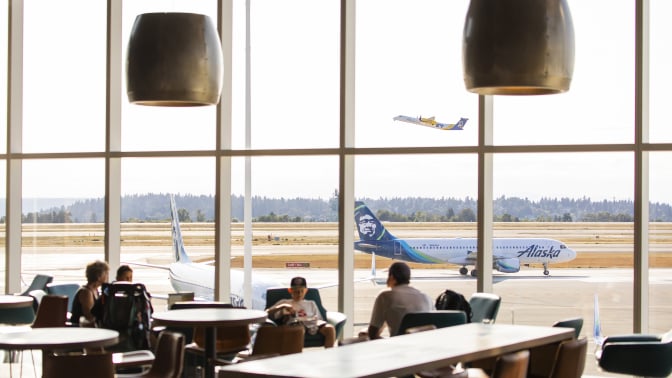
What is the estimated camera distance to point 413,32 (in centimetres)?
4981

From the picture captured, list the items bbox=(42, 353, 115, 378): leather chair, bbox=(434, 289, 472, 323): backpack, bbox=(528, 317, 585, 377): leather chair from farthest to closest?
bbox=(434, 289, 472, 323): backpack, bbox=(528, 317, 585, 377): leather chair, bbox=(42, 353, 115, 378): leather chair

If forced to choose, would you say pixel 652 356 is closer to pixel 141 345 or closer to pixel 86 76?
pixel 141 345

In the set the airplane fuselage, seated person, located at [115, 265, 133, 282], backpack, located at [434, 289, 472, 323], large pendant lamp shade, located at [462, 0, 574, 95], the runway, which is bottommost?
the runway

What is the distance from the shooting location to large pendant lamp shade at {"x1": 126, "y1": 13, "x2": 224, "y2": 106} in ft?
10.7

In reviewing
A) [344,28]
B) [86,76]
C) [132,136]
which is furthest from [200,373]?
[86,76]

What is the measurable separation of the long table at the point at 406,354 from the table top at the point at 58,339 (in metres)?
1.51

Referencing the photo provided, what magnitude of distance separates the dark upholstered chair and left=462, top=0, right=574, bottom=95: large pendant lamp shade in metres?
4.13

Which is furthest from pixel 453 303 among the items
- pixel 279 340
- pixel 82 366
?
pixel 82 366

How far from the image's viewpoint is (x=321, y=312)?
23.2ft

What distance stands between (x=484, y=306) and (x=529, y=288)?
33.4 m

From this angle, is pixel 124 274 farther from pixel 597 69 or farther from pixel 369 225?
pixel 597 69

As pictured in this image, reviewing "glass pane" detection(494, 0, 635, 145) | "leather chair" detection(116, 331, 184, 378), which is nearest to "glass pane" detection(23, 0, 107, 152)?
"glass pane" detection(494, 0, 635, 145)

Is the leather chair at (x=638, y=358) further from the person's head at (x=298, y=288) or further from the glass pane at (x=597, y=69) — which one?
the glass pane at (x=597, y=69)

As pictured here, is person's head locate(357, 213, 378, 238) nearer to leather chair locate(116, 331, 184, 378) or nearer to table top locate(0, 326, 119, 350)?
table top locate(0, 326, 119, 350)
